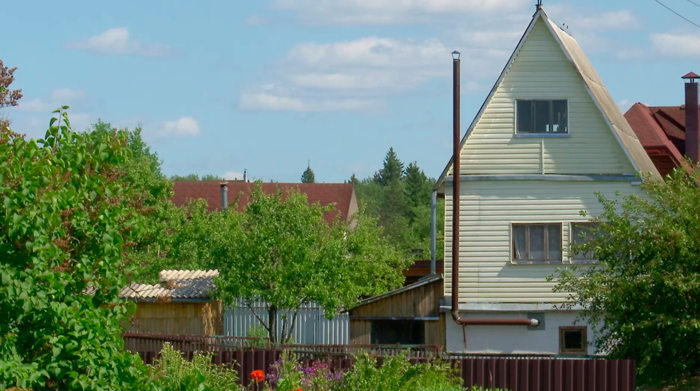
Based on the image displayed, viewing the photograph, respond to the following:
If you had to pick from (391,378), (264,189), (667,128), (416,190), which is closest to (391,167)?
(416,190)

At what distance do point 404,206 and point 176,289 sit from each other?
88.2m

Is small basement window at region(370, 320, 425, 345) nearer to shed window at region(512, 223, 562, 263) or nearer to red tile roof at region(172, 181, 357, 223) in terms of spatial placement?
shed window at region(512, 223, 562, 263)

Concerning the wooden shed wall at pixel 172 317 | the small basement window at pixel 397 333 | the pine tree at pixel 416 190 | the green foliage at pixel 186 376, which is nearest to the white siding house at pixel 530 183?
the small basement window at pixel 397 333

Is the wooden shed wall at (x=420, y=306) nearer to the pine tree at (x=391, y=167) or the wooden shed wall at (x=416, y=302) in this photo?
the wooden shed wall at (x=416, y=302)

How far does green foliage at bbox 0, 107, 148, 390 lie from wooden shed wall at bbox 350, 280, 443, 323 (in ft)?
55.2

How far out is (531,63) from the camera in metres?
23.8

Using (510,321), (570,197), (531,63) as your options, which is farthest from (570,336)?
(531,63)

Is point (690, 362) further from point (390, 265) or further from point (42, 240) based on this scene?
point (390, 265)

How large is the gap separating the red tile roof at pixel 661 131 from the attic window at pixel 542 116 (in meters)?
5.85

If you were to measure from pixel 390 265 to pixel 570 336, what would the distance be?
1281cm

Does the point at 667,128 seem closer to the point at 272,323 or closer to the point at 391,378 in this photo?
the point at 272,323

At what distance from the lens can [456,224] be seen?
931 inches

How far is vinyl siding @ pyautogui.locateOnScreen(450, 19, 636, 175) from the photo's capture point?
931 inches

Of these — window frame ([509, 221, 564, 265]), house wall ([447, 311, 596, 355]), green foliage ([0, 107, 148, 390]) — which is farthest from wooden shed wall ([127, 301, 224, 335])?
green foliage ([0, 107, 148, 390])
